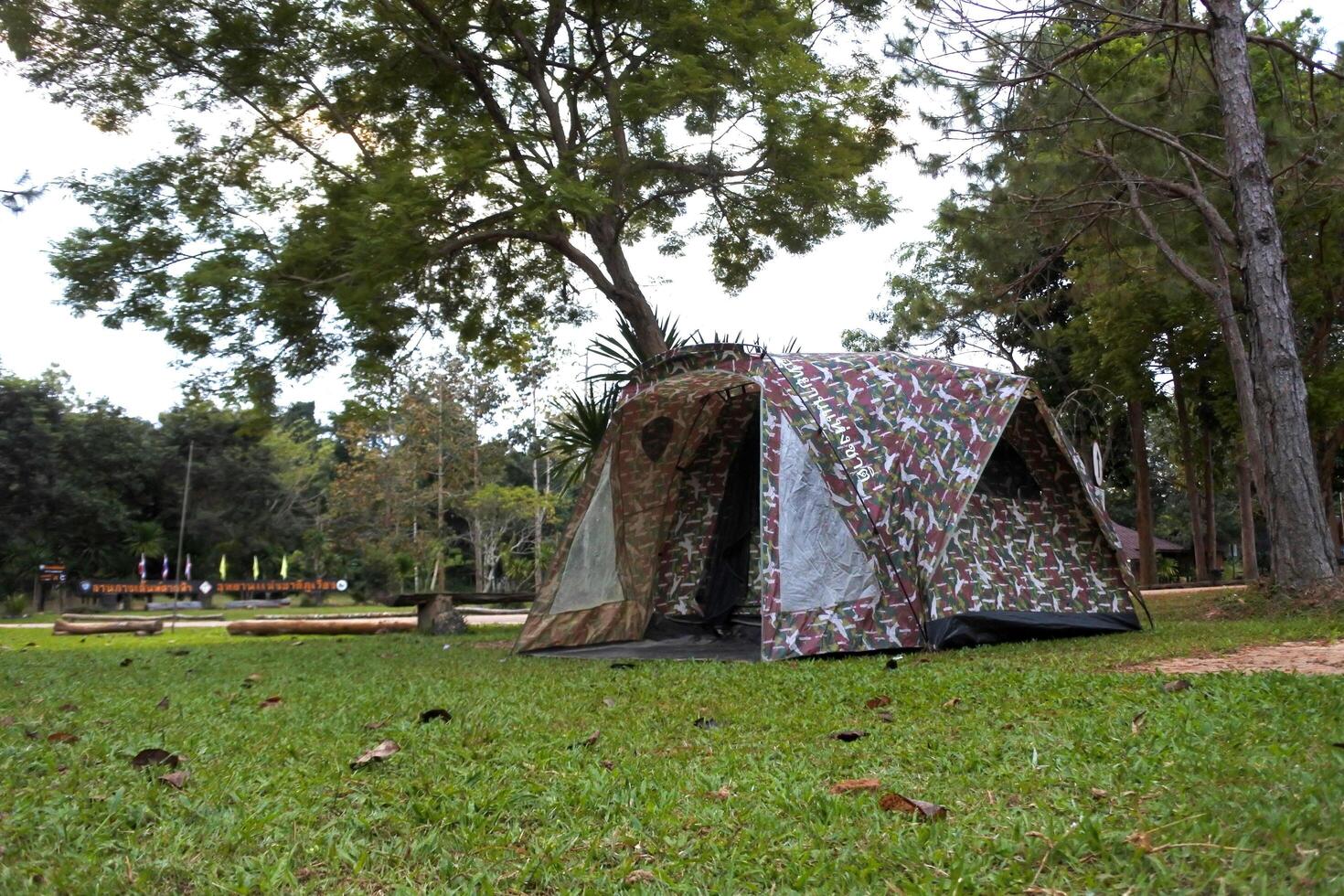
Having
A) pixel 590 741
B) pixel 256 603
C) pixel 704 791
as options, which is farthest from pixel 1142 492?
pixel 256 603

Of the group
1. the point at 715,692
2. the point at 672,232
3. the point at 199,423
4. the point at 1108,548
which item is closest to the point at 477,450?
the point at 199,423

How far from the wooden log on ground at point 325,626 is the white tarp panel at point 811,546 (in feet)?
27.2

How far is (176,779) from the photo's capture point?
3396 mm

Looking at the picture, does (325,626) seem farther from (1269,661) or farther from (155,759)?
(1269,661)

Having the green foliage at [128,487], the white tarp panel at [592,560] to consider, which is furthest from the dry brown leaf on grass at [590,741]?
the green foliage at [128,487]

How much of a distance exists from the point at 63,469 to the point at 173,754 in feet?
116

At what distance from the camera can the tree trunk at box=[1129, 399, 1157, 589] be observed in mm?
22391

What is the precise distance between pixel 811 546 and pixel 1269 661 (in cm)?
306

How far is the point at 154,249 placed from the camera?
10945 millimetres

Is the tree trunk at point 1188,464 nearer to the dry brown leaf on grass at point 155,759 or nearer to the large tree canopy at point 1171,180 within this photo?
the large tree canopy at point 1171,180

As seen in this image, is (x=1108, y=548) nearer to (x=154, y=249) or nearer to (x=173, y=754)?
(x=173, y=754)

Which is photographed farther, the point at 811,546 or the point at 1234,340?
the point at 1234,340

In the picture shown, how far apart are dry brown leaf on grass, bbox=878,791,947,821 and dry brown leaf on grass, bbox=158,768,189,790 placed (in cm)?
216

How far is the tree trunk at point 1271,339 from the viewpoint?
32.1 ft
